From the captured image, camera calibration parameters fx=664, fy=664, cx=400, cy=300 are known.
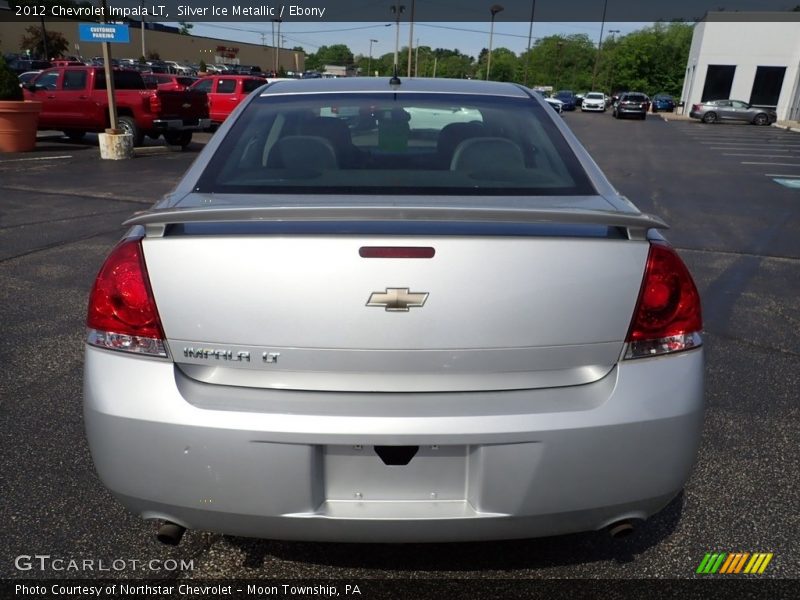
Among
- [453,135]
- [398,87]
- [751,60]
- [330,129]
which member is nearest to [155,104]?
[398,87]

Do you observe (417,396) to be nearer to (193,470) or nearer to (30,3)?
(193,470)

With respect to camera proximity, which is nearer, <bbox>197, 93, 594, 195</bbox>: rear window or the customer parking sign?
<bbox>197, 93, 594, 195</bbox>: rear window

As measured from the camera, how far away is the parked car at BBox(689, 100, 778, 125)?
120 feet

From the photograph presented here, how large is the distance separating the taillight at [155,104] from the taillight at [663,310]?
Answer: 1556 cm

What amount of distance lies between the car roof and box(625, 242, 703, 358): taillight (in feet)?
4.77

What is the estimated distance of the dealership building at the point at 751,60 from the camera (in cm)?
3928

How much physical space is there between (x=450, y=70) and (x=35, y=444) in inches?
4755

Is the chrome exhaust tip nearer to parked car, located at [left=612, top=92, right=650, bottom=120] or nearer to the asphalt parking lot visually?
the asphalt parking lot

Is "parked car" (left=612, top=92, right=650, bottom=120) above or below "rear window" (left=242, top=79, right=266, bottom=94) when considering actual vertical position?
below

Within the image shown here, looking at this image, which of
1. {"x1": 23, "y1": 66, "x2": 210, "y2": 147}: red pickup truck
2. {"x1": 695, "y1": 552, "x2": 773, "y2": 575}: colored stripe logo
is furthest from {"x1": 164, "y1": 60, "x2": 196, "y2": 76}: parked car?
{"x1": 695, "y1": 552, "x2": 773, "y2": 575}: colored stripe logo

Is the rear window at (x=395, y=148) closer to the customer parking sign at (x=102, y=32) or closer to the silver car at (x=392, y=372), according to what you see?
the silver car at (x=392, y=372)

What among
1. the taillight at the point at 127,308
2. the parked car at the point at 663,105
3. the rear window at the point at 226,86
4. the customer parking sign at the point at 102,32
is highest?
the customer parking sign at the point at 102,32

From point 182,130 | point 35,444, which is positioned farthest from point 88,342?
point 182,130

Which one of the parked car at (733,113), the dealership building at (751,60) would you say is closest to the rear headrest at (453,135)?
the parked car at (733,113)
